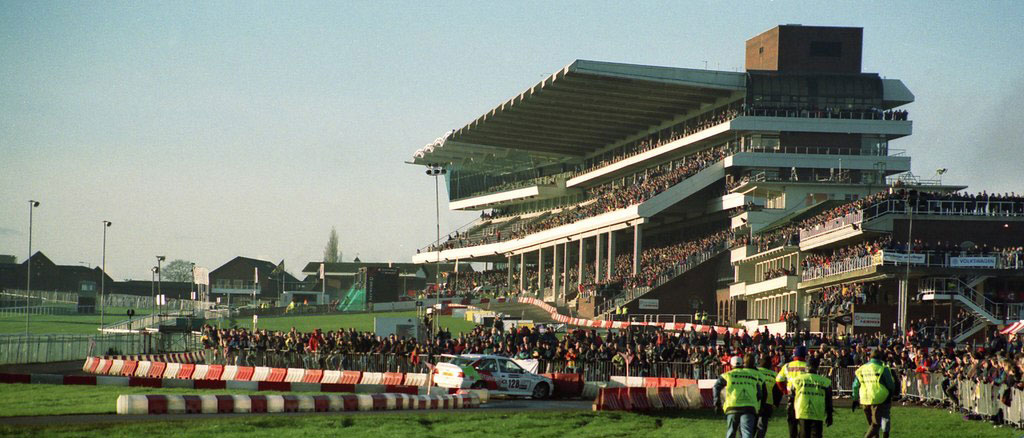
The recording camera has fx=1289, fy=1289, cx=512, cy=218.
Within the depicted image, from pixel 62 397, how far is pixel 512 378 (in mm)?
11307

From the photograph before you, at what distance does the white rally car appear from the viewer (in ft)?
111

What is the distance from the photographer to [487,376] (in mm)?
33875

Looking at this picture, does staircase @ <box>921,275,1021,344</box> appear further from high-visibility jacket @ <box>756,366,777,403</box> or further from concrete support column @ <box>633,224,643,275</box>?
concrete support column @ <box>633,224,643,275</box>

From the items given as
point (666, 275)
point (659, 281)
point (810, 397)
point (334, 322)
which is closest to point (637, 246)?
point (666, 275)

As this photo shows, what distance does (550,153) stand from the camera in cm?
10781

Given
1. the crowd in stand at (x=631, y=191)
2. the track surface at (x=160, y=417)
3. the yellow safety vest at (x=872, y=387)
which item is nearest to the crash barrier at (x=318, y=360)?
the track surface at (x=160, y=417)

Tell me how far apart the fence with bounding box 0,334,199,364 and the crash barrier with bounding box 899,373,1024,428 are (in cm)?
3499

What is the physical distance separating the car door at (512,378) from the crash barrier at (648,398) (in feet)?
19.9

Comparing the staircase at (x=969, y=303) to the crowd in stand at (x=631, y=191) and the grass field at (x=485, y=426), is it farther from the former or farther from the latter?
the crowd in stand at (x=631, y=191)

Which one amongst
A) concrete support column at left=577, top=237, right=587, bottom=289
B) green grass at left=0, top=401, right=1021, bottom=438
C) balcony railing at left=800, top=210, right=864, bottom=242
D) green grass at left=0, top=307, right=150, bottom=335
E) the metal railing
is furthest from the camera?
concrete support column at left=577, top=237, right=587, bottom=289

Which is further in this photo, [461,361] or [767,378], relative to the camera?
[461,361]

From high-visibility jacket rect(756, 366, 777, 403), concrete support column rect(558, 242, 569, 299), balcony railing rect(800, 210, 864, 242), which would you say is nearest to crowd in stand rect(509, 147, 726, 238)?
concrete support column rect(558, 242, 569, 299)

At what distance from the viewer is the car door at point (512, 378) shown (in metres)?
34.1

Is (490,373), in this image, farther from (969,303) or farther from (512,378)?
(969,303)
